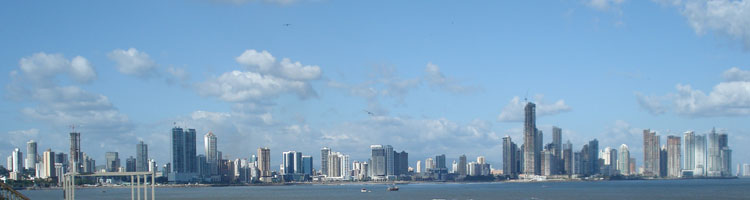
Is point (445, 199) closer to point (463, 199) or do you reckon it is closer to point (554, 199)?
point (463, 199)

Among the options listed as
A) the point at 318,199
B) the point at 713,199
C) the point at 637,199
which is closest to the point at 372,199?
the point at 318,199

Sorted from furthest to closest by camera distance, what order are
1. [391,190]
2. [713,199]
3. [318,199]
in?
[391,190], [318,199], [713,199]

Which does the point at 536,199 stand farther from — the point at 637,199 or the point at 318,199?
the point at 318,199

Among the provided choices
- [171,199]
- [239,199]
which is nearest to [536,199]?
[239,199]

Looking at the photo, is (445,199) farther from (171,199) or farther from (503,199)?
(171,199)

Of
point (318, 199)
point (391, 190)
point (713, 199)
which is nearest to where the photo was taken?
point (713, 199)

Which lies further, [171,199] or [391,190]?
[391,190]

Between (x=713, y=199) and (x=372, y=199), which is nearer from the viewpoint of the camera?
(x=713, y=199)
